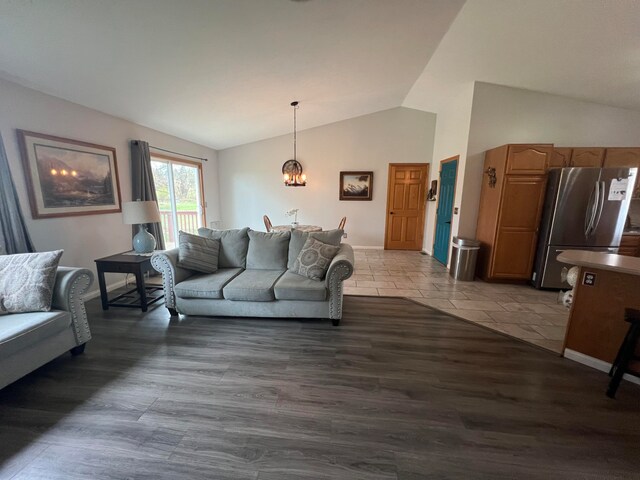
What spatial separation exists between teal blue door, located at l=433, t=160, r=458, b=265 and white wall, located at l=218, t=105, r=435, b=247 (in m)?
1.10

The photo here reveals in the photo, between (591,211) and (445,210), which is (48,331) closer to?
(445,210)

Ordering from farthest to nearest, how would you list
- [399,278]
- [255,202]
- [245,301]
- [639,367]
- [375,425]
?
[255,202] → [399,278] → [245,301] → [639,367] → [375,425]

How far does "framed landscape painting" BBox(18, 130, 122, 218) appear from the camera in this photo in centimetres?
278

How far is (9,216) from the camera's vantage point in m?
2.53

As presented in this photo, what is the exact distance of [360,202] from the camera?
6410 mm

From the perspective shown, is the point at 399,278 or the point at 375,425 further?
the point at 399,278

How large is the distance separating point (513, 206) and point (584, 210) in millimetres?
781

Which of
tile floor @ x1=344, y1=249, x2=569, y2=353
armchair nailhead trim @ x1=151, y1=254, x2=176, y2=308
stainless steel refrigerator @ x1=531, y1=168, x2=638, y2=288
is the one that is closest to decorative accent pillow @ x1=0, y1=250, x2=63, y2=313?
armchair nailhead trim @ x1=151, y1=254, x2=176, y2=308

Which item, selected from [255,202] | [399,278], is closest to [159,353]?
[399,278]

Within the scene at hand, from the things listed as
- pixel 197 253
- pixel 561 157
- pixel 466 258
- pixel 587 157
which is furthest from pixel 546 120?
pixel 197 253

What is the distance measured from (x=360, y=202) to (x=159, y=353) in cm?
512

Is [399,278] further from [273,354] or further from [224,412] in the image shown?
[224,412]

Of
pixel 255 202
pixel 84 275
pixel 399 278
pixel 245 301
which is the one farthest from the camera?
pixel 255 202

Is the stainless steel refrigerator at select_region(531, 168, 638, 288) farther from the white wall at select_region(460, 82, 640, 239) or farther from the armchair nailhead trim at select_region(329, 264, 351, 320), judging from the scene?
the armchair nailhead trim at select_region(329, 264, 351, 320)
